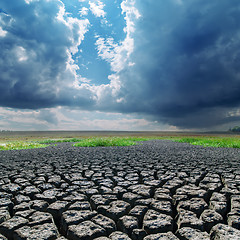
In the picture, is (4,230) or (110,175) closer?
(4,230)

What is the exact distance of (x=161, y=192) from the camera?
2.96 meters

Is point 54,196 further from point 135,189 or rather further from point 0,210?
point 135,189

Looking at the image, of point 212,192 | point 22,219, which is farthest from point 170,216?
point 22,219

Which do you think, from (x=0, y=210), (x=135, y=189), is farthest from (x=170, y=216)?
(x=0, y=210)

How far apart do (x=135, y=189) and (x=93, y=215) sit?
3.44 ft

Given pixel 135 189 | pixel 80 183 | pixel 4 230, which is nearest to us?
pixel 4 230

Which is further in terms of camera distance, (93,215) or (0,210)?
(0,210)

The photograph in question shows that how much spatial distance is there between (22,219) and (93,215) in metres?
0.80

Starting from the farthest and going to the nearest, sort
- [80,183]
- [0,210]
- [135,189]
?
[80,183], [135,189], [0,210]

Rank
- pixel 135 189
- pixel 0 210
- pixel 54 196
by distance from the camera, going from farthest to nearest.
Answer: pixel 135 189 < pixel 54 196 < pixel 0 210

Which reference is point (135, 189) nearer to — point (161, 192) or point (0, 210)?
point (161, 192)

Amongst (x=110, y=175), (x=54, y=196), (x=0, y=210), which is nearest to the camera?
(x=0, y=210)

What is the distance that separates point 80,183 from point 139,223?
1728 millimetres

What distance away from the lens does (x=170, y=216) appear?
219 centimetres
